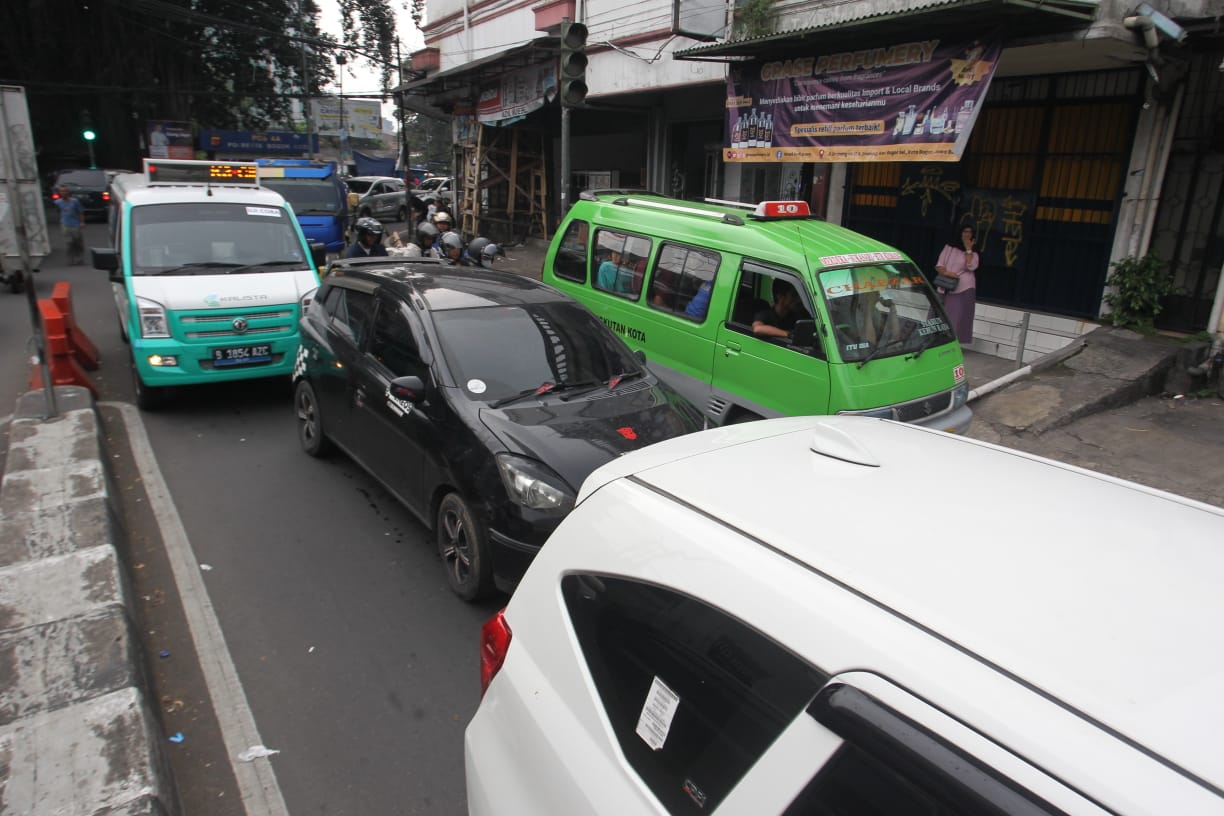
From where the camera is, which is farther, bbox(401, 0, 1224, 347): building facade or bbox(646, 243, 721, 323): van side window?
bbox(401, 0, 1224, 347): building facade

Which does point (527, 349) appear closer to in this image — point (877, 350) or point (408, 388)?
point (408, 388)

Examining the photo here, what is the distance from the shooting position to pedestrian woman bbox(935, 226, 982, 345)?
9406mm

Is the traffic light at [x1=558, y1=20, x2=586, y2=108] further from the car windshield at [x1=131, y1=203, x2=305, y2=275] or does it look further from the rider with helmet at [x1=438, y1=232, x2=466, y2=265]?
the car windshield at [x1=131, y1=203, x2=305, y2=275]

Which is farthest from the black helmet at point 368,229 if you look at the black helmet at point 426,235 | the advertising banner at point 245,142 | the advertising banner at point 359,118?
the advertising banner at point 359,118

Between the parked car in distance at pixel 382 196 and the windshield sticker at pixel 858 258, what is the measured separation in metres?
24.2

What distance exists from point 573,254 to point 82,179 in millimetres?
26310

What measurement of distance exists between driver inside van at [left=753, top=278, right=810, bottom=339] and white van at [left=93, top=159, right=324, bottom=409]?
4721 mm

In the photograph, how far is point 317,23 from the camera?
39.0 meters

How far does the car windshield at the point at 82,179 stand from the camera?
26.0 meters

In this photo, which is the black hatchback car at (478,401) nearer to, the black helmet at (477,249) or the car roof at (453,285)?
the car roof at (453,285)

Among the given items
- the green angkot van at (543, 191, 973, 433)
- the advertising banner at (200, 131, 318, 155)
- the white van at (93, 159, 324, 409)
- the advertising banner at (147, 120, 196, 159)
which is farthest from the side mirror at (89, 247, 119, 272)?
the advertising banner at (200, 131, 318, 155)

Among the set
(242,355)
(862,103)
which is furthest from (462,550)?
(862,103)

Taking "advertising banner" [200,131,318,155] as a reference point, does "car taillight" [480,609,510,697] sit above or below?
below

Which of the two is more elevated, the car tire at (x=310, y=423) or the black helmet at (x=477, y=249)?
the black helmet at (x=477, y=249)
